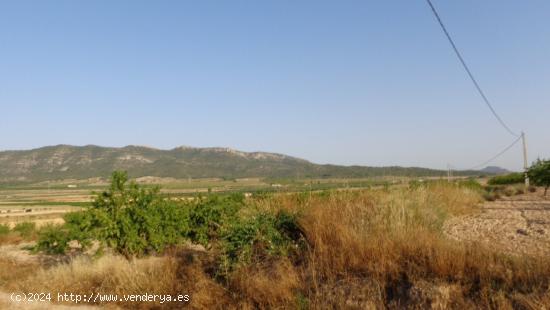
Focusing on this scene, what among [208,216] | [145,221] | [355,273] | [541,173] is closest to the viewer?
[355,273]

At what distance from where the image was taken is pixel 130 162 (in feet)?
420

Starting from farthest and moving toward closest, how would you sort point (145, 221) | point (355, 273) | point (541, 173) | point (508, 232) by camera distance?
point (541, 173) < point (145, 221) < point (508, 232) < point (355, 273)

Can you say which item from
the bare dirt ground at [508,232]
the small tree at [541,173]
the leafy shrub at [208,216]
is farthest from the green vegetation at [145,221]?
the small tree at [541,173]

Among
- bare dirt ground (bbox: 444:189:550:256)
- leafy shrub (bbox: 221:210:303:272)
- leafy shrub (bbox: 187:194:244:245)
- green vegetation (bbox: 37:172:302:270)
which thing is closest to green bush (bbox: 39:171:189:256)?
green vegetation (bbox: 37:172:302:270)

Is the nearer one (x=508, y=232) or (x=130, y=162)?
(x=508, y=232)

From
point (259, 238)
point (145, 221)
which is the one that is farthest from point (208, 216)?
point (259, 238)

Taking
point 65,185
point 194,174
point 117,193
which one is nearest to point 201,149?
point 194,174

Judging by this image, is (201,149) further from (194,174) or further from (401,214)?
(401,214)

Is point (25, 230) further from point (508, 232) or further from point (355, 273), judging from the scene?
point (508, 232)

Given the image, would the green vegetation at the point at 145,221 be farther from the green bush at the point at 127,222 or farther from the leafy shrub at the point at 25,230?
the leafy shrub at the point at 25,230

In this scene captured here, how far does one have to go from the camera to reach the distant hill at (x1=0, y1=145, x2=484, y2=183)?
398 feet

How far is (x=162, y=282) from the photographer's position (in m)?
7.23

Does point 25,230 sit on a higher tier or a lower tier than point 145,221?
lower

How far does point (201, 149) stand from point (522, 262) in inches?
5698
